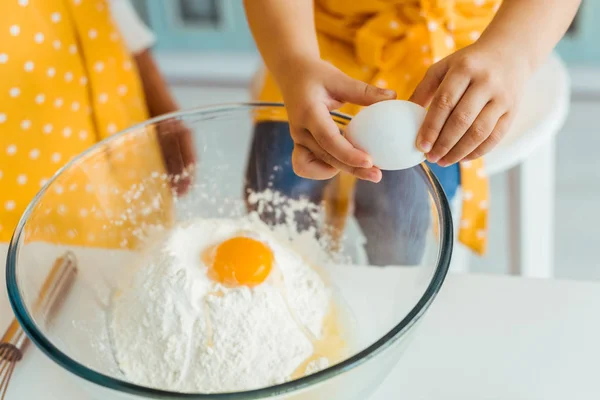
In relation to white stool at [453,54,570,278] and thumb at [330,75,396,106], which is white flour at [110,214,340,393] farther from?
white stool at [453,54,570,278]

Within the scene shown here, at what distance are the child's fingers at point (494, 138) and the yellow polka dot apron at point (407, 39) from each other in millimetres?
271

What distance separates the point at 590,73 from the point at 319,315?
147 centimetres

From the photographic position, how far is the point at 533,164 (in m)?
0.98

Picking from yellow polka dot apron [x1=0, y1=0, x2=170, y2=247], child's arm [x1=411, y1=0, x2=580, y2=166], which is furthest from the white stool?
yellow polka dot apron [x1=0, y1=0, x2=170, y2=247]

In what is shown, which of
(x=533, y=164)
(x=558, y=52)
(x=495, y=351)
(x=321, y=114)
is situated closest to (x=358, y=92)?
(x=321, y=114)

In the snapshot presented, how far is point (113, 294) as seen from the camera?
2.08ft

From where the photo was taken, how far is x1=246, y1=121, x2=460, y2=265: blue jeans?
598mm

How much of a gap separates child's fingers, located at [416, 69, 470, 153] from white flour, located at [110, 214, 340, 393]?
0.61 ft

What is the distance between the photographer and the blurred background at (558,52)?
4.90 ft

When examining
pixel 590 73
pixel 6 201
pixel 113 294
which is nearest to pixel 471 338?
pixel 113 294

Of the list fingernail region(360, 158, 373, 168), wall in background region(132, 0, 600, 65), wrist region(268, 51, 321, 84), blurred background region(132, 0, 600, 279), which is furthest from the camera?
wall in background region(132, 0, 600, 65)

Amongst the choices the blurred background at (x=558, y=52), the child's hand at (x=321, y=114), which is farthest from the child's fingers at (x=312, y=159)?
the blurred background at (x=558, y=52)

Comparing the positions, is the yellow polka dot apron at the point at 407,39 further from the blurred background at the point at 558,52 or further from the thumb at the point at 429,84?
the blurred background at the point at 558,52

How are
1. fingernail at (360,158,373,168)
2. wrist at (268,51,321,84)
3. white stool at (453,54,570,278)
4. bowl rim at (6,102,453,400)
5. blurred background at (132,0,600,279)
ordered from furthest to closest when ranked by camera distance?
blurred background at (132,0,600,279)
white stool at (453,54,570,278)
wrist at (268,51,321,84)
fingernail at (360,158,373,168)
bowl rim at (6,102,453,400)
